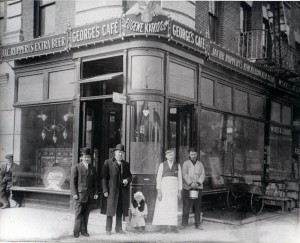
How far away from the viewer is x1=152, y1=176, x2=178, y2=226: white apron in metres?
7.50

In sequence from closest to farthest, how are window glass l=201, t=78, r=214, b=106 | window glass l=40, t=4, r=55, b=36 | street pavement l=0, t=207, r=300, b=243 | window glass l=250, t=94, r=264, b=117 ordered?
street pavement l=0, t=207, r=300, b=243 → window glass l=201, t=78, r=214, b=106 → window glass l=40, t=4, r=55, b=36 → window glass l=250, t=94, r=264, b=117

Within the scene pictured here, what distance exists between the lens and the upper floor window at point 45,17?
10.2 metres

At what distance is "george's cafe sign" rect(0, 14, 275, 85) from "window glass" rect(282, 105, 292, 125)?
3.20 m

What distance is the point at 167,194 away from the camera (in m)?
7.58

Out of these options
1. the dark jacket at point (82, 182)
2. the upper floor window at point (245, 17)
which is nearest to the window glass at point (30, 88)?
the dark jacket at point (82, 182)

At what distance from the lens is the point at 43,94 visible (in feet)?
32.7

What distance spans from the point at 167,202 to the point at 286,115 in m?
7.95

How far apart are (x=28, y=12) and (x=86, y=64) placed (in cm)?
264

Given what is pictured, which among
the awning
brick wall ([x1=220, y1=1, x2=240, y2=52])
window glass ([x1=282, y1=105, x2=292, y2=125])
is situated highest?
brick wall ([x1=220, y1=1, x2=240, y2=52])

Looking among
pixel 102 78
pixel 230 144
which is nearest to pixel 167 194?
pixel 102 78

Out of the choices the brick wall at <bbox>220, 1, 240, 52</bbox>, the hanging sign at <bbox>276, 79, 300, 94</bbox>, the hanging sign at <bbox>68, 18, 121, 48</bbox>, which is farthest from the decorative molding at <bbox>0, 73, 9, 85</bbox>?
the hanging sign at <bbox>276, 79, 300, 94</bbox>

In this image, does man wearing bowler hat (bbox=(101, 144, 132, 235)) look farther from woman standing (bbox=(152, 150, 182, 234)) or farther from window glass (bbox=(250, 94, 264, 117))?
window glass (bbox=(250, 94, 264, 117))

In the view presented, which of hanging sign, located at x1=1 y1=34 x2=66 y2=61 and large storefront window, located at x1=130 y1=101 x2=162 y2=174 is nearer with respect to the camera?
large storefront window, located at x1=130 y1=101 x2=162 y2=174

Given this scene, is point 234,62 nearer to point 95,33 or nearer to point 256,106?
point 256,106
